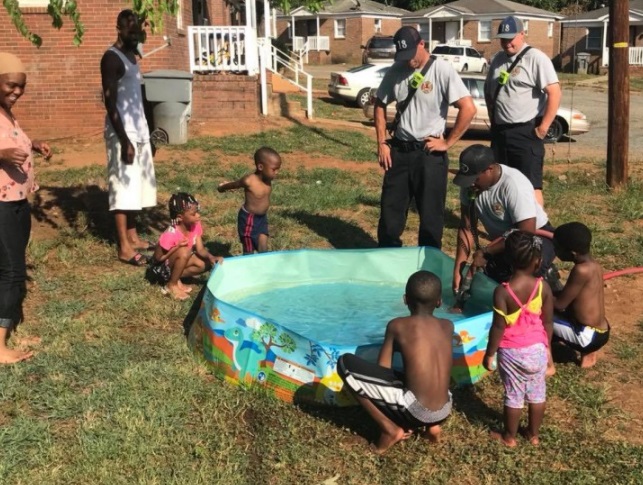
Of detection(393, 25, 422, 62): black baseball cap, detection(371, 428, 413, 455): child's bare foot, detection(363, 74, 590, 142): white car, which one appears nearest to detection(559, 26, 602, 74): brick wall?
detection(363, 74, 590, 142): white car

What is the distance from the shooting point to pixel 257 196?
5852 mm

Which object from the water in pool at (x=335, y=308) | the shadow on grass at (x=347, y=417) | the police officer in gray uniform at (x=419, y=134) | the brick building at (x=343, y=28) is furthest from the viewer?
the brick building at (x=343, y=28)

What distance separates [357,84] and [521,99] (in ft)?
51.5

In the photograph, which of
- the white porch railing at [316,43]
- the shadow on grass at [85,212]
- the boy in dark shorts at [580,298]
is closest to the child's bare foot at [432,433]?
the boy in dark shorts at [580,298]

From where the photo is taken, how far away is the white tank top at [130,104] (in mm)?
5996

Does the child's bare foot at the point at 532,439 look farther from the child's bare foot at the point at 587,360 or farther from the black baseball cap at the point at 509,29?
the black baseball cap at the point at 509,29

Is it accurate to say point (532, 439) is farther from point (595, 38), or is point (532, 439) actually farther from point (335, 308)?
point (595, 38)

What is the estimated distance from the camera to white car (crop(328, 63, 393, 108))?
21.5 metres

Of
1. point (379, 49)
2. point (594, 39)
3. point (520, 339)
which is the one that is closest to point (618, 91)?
point (520, 339)

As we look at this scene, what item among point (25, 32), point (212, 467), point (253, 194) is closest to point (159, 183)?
point (253, 194)

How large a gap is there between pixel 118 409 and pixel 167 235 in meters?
1.96

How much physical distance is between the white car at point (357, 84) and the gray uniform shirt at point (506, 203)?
16957 millimetres

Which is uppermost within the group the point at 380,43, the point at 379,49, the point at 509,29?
the point at 380,43

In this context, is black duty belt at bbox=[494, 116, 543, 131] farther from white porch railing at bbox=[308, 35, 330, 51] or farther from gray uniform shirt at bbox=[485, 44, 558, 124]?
white porch railing at bbox=[308, 35, 330, 51]
